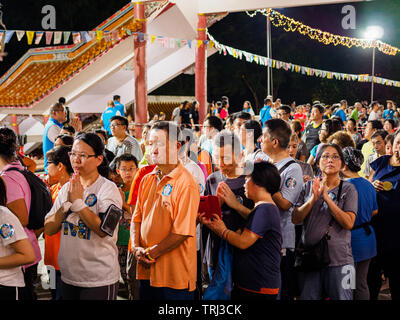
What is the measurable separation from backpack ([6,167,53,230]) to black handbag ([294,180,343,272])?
70.8 inches

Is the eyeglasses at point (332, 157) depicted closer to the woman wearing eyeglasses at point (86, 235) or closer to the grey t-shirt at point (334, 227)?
the grey t-shirt at point (334, 227)

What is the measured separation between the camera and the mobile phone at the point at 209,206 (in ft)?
9.36

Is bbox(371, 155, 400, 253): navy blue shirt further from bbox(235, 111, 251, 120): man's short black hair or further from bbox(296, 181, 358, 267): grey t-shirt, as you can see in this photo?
bbox(235, 111, 251, 120): man's short black hair

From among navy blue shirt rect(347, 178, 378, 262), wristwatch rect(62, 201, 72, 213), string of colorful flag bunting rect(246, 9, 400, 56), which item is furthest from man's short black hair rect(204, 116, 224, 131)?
string of colorful flag bunting rect(246, 9, 400, 56)

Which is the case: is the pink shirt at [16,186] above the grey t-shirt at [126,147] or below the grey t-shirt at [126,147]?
below

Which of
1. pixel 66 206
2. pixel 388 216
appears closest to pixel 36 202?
pixel 66 206

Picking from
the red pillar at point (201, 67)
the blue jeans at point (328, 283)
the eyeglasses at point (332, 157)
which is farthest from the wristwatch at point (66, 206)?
the red pillar at point (201, 67)

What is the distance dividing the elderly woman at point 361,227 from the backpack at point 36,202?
224 cm

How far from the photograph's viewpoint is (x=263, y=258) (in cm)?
285

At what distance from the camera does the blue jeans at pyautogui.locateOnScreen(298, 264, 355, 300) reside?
10.8 ft

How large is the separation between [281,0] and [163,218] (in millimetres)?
10414

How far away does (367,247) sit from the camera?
11.7 feet
